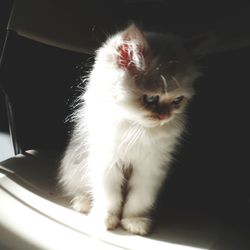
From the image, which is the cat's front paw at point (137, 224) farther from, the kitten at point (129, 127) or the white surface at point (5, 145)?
the white surface at point (5, 145)

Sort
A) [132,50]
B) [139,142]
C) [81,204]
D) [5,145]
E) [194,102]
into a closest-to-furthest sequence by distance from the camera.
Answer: [132,50], [139,142], [81,204], [194,102], [5,145]

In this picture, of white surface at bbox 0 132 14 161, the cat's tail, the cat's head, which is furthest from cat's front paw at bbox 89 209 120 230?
white surface at bbox 0 132 14 161

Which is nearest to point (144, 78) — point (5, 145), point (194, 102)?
point (194, 102)

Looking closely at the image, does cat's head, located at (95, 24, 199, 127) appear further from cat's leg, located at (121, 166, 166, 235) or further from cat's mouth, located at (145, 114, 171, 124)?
cat's leg, located at (121, 166, 166, 235)

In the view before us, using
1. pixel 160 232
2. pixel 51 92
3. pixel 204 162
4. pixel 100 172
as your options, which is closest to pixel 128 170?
pixel 100 172

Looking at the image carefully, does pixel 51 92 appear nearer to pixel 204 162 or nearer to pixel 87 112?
pixel 87 112

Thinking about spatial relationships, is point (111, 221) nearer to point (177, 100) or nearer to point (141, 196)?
point (141, 196)
